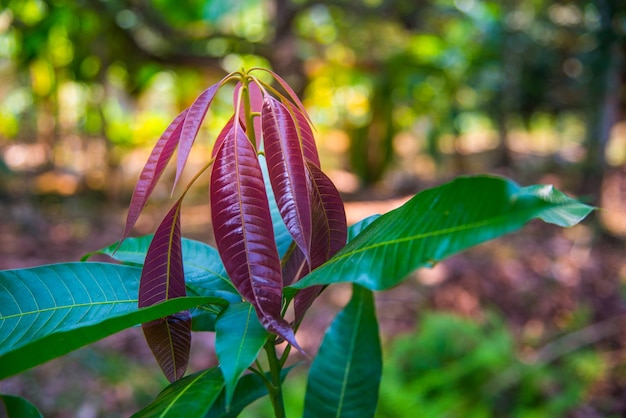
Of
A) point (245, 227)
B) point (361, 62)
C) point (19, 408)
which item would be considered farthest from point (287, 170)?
point (361, 62)

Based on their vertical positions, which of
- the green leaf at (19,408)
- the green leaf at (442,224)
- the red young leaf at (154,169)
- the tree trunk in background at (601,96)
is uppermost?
the red young leaf at (154,169)

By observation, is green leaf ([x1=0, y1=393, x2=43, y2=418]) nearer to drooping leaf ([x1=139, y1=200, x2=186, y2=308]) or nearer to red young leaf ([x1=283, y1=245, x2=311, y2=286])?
drooping leaf ([x1=139, y1=200, x2=186, y2=308])

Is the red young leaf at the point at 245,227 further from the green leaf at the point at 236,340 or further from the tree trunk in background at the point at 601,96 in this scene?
the tree trunk in background at the point at 601,96

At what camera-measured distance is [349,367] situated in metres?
0.60

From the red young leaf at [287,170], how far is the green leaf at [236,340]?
0.23 ft

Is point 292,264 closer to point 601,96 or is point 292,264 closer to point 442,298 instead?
point 442,298

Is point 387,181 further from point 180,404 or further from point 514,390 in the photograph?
point 180,404

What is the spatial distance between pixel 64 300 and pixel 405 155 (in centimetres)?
758

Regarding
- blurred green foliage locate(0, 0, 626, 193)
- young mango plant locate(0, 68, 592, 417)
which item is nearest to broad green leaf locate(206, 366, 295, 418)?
young mango plant locate(0, 68, 592, 417)

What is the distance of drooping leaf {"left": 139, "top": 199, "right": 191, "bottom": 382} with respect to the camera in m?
0.49

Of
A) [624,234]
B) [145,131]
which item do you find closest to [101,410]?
[624,234]

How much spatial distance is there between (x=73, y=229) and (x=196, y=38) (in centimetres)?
198

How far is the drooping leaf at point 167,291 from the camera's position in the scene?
1.59 ft

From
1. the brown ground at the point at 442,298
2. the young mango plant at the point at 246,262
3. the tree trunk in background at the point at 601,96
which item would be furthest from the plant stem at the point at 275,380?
the tree trunk in background at the point at 601,96
